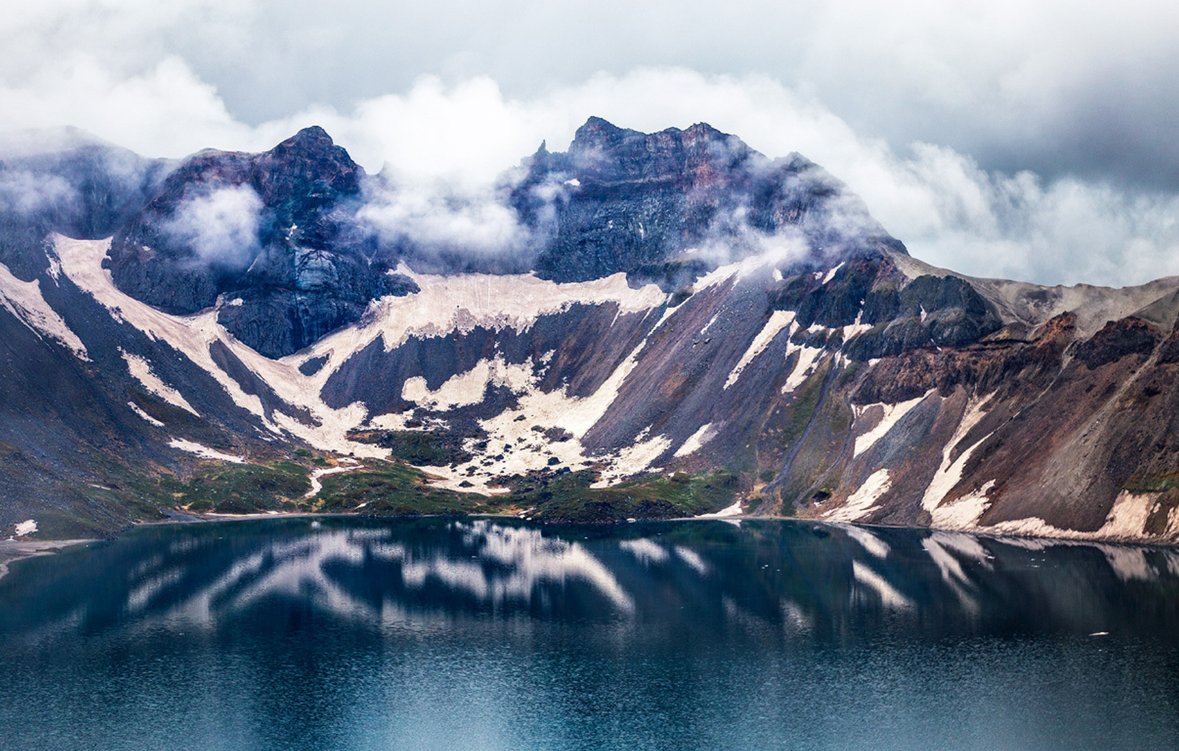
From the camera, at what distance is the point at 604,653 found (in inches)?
4466

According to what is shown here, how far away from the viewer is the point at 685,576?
543 ft

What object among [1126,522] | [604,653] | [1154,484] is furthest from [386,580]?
[1154,484]

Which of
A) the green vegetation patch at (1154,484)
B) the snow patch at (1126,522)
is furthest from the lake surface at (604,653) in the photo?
the green vegetation patch at (1154,484)

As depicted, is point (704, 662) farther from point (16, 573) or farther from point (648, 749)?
point (16, 573)

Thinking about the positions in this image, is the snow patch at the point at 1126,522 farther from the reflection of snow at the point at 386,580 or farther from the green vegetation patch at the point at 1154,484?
the reflection of snow at the point at 386,580

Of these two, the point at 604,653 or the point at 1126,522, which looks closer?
the point at 604,653

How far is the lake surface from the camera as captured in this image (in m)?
86.5

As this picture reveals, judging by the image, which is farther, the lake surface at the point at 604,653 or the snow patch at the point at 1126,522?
the snow patch at the point at 1126,522

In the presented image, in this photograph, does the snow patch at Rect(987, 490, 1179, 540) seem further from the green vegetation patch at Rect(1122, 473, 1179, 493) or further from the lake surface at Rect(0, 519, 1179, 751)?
the lake surface at Rect(0, 519, 1179, 751)

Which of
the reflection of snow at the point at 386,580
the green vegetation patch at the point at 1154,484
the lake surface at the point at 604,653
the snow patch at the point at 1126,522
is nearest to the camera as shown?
the lake surface at the point at 604,653

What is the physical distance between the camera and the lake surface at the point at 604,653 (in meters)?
86.5

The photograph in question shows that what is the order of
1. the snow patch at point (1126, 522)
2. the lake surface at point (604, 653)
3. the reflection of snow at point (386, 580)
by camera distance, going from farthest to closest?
the snow patch at point (1126, 522) < the reflection of snow at point (386, 580) < the lake surface at point (604, 653)

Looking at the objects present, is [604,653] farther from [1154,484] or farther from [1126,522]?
[1154,484]

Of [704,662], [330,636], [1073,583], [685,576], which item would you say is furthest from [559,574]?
[1073,583]
